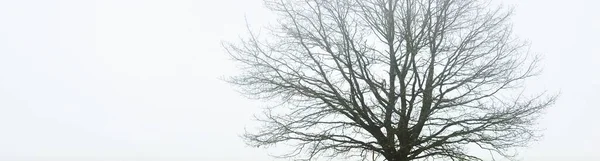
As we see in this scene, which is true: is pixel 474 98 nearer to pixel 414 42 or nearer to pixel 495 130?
pixel 495 130

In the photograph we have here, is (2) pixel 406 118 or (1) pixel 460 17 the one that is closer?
(2) pixel 406 118

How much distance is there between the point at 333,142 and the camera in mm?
15203

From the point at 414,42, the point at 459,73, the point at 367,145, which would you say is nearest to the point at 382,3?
the point at 414,42

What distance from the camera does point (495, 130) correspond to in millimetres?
15039

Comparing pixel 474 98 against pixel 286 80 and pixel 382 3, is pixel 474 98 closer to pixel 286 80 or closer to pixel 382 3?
pixel 382 3

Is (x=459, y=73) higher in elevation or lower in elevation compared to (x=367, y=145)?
higher

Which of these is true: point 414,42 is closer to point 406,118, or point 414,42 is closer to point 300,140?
point 406,118

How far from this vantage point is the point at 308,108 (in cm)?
1566

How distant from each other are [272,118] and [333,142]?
5.26ft

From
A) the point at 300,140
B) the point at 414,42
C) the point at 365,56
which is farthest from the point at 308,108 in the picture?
the point at 414,42

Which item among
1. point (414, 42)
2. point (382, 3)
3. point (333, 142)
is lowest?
point (333, 142)

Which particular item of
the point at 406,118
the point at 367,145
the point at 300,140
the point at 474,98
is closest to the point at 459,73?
the point at 474,98

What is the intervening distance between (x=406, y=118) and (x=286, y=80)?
3.00m

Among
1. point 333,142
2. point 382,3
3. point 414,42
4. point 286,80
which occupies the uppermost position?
point 382,3
